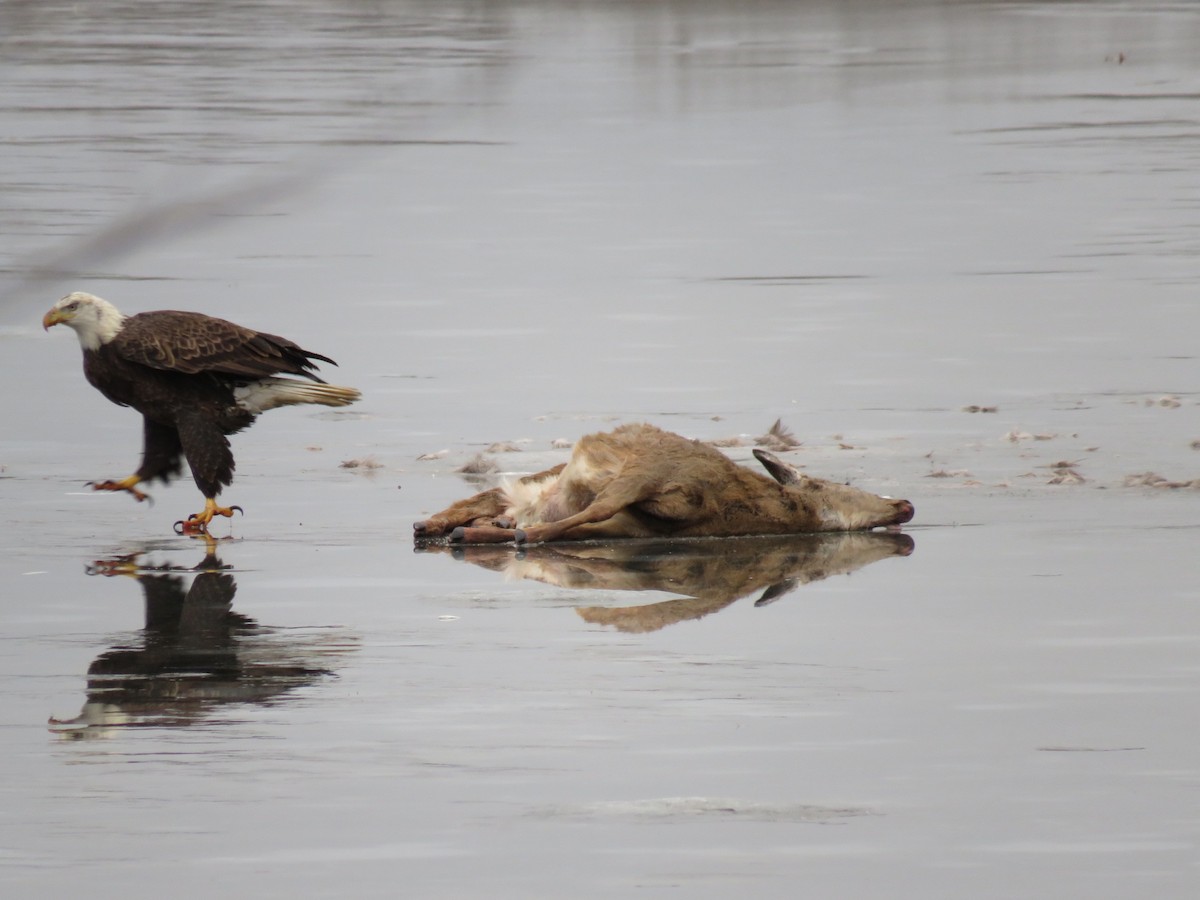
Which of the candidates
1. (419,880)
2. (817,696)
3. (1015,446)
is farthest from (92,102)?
(419,880)

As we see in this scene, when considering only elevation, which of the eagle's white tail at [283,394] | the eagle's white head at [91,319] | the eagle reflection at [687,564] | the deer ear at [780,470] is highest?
the eagle's white head at [91,319]

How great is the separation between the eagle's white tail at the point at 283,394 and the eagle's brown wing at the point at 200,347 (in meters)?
0.11

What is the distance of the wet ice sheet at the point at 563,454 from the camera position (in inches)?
164

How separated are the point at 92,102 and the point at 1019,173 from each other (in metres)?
8.53

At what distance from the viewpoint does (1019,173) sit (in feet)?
64.3

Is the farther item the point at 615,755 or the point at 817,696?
the point at 817,696

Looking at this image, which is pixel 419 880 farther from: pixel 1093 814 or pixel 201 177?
pixel 201 177

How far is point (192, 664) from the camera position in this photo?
19.6ft

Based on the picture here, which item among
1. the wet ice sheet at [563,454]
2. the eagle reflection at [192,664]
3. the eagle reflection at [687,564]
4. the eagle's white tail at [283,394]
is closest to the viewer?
the wet ice sheet at [563,454]

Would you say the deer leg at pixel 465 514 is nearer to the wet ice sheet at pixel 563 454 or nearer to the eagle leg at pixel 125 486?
the wet ice sheet at pixel 563 454

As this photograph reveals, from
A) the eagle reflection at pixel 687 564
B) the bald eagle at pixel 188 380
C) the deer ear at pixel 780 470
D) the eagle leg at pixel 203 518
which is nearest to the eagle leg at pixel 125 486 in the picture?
the bald eagle at pixel 188 380

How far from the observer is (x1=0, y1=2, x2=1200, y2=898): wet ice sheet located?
4.16 metres

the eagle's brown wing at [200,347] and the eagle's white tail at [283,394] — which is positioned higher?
the eagle's brown wing at [200,347]

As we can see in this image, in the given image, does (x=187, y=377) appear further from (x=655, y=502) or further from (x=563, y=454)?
(x=655, y=502)
